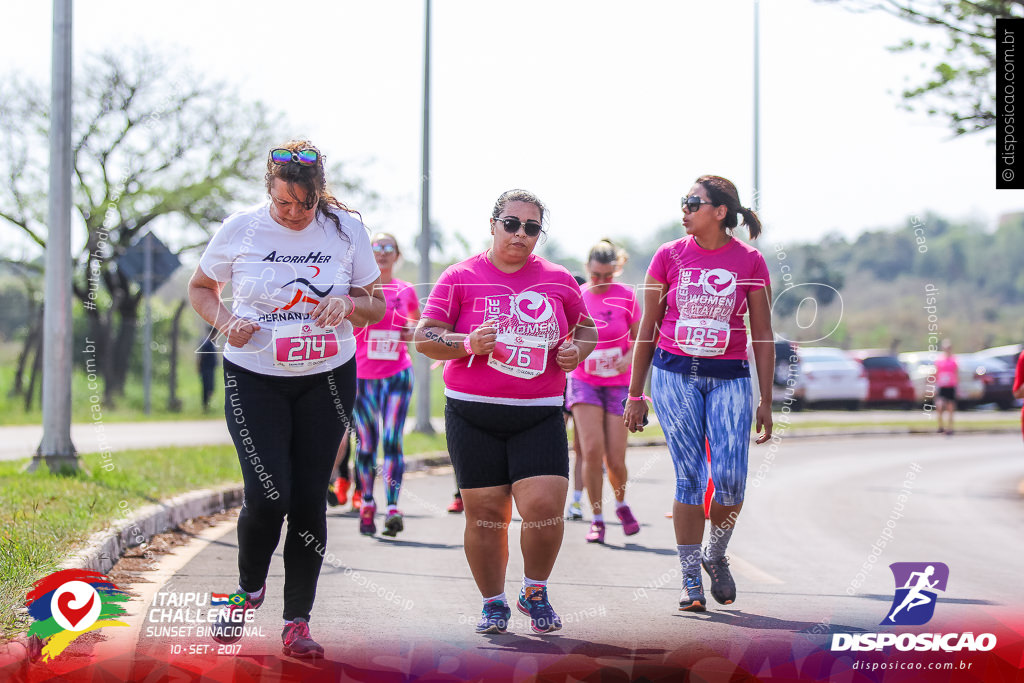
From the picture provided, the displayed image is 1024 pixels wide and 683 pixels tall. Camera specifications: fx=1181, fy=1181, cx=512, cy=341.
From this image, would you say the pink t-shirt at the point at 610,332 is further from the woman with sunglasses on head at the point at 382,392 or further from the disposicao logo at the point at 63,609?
the disposicao logo at the point at 63,609

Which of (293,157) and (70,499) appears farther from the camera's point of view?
(70,499)

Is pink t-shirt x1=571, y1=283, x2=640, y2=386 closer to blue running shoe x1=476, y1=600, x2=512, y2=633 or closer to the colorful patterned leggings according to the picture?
the colorful patterned leggings

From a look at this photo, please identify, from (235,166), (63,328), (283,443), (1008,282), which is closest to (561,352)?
(283,443)

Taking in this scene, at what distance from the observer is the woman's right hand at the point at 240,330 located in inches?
181

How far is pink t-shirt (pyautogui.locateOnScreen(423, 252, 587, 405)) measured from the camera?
5055mm

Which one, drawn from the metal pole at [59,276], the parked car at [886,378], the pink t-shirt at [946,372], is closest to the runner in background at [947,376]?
the pink t-shirt at [946,372]

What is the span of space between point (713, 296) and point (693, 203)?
0.49 m

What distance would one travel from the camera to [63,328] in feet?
31.6

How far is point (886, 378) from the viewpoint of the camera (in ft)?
→ 104

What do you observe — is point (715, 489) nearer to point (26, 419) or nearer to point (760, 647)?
point (760, 647)

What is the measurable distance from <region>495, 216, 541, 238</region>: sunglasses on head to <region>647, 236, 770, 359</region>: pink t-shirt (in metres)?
1.07

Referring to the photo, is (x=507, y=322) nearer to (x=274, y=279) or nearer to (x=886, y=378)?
(x=274, y=279)

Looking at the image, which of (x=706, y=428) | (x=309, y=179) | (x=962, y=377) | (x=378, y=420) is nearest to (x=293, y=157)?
(x=309, y=179)

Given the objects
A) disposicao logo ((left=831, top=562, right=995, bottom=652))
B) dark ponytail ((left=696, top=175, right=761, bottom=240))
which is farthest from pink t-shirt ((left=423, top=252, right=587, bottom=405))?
disposicao logo ((left=831, top=562, right=995, bottom=652))
